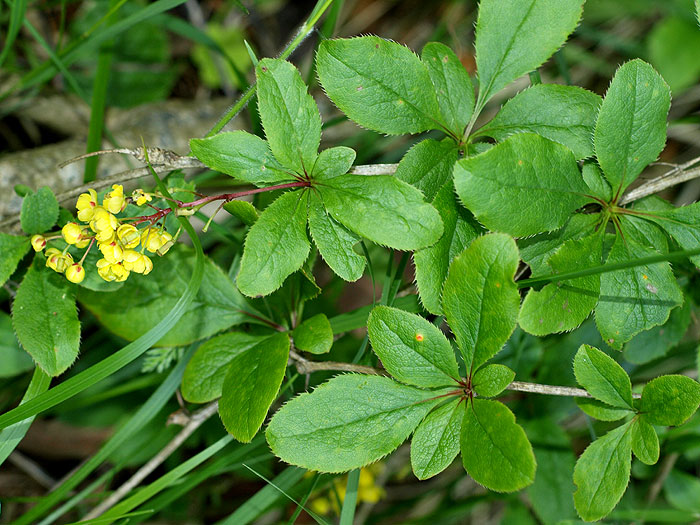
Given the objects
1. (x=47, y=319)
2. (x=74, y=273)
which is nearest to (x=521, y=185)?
(x=74, y=273)

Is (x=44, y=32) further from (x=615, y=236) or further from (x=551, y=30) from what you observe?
(x=615, y=236)

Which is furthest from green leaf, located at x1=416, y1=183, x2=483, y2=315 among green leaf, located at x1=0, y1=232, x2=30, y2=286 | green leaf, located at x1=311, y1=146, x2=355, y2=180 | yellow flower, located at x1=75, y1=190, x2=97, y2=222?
green leaf, located at x1=0, y1=232, x2=30, y2=286

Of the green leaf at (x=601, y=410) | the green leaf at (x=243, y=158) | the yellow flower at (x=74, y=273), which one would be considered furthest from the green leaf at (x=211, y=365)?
the green leaf at (x=601, y=410)

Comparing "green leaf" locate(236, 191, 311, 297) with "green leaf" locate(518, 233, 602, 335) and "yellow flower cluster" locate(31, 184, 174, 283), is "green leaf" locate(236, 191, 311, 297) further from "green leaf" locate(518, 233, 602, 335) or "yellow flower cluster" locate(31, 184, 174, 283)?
"green leaf" locate(518, 233, 602, 335)

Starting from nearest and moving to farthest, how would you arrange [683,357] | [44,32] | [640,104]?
[640,104] < [683,357] < [44,32]

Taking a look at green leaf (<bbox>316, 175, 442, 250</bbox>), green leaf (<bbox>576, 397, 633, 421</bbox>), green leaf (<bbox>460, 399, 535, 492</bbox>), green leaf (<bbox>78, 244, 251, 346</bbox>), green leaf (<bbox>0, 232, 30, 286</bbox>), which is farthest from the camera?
green leaf (<bbox>78, 244, 251, 346</bbox>)

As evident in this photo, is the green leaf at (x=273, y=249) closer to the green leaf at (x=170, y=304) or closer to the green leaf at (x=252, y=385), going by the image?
the green leaf at (x=252, y=385)

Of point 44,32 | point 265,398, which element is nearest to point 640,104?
point 265,398
